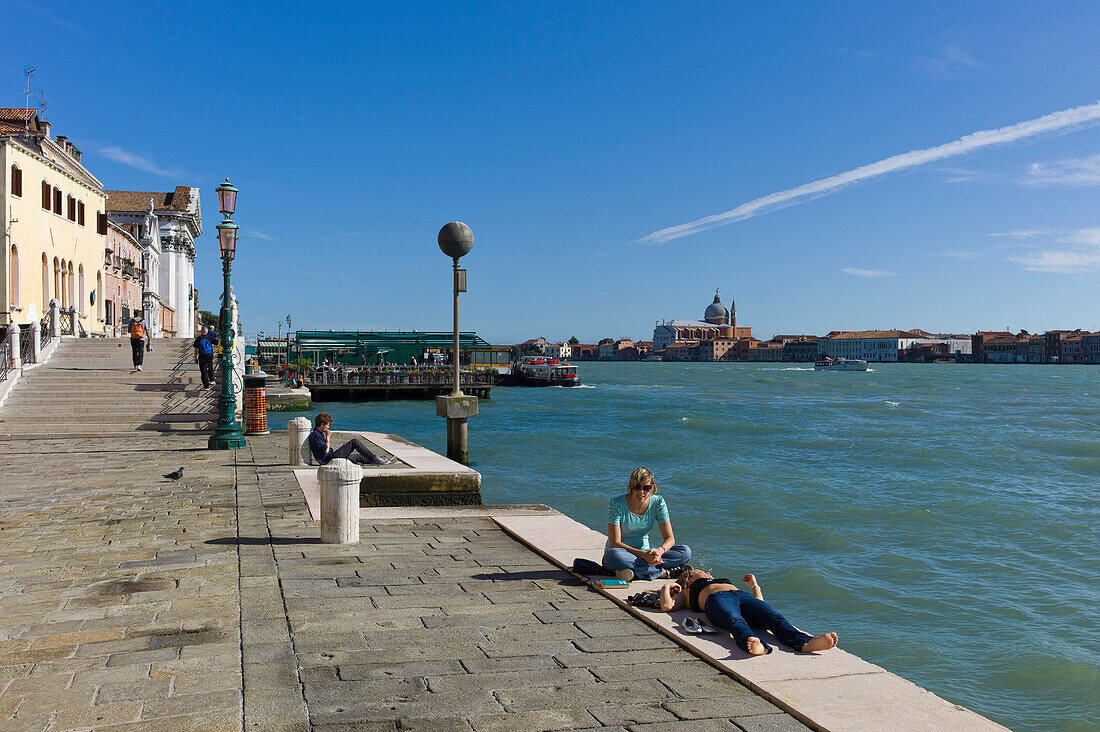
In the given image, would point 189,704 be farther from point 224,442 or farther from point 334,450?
point 224,442

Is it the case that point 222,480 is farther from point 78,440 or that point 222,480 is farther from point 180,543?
point 78,440

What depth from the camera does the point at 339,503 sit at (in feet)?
25.2

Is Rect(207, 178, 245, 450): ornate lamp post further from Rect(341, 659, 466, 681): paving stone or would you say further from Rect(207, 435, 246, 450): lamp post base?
Rect(341, 659, 466, 681): paving stone

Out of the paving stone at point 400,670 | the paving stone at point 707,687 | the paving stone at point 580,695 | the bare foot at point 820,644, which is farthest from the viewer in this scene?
the bare foot at point 820,644

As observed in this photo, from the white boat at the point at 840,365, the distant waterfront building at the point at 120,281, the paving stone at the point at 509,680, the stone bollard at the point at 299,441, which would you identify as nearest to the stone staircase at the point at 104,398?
the stone bollard at the point at 299,441

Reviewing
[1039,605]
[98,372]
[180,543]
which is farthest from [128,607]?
[98,372]

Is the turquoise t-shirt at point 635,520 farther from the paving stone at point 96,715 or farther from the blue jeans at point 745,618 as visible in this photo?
the paving stone at point 96,715

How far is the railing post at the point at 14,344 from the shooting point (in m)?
20.5

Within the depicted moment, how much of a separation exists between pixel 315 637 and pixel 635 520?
8.60 ft

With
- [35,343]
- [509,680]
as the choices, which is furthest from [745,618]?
[35,343]

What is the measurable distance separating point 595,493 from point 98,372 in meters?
13.5

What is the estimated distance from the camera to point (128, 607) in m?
5.66

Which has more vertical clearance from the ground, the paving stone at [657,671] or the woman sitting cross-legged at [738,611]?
the woman sitting cross-legged at [738,611]

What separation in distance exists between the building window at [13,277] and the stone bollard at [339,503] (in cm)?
2468
